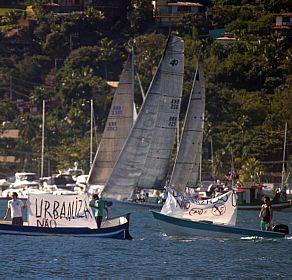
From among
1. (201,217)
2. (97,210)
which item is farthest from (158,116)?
(97,210)

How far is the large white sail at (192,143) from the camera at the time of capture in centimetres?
10394

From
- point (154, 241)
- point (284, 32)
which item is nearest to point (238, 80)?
point (284, 32)

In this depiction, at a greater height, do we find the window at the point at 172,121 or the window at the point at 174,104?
the window at the point at 174,104

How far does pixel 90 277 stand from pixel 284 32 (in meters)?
145

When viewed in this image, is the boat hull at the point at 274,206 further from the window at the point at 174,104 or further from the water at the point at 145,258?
the water at the point at 145,258

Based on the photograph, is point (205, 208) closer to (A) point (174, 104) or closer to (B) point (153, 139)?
(B) point (153, 139)

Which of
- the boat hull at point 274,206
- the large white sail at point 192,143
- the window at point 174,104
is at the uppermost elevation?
the window at point 174,104

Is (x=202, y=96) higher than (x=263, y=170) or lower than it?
higher

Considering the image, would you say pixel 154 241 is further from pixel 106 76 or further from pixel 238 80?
pixel 106 76

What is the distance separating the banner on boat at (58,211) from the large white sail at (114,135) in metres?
40.2

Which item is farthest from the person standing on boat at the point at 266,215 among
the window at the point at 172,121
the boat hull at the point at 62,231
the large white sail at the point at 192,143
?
the large white sail at the point at 192,143

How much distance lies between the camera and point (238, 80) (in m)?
179

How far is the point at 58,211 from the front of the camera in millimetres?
65188

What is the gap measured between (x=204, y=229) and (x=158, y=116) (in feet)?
110
